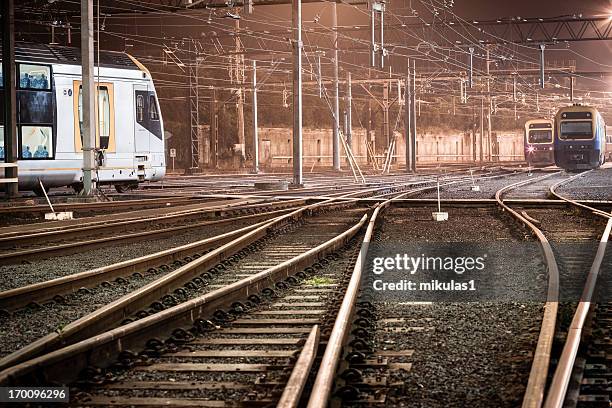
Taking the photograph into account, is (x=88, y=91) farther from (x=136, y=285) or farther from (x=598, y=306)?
(x=598, y=306)

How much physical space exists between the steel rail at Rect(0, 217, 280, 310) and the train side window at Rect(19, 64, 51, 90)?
12.2 meters

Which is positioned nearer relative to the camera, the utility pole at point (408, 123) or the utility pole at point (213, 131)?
the utility pole at point (408, 123)

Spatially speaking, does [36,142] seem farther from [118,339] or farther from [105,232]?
[118,339]

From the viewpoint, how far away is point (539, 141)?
59.5 metres

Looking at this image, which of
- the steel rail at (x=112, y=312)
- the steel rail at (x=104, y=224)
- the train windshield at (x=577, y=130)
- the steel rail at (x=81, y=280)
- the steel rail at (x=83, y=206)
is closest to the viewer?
the steel rail at (x=112, y=312)

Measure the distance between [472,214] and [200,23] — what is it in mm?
49614

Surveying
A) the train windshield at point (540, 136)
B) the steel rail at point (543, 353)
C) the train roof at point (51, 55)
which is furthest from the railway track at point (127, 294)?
the train windshield at point (540, 136)

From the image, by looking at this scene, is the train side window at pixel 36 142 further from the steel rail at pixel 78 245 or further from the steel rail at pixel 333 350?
the steel rail at pixel 333 350

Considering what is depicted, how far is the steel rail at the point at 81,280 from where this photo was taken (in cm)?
784

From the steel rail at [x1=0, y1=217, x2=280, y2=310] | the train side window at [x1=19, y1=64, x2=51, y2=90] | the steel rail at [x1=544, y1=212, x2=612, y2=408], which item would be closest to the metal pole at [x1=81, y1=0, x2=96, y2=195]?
the train side window at [x1=19, y1=64, x2=51, y2=90]

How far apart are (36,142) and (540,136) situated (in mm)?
42182

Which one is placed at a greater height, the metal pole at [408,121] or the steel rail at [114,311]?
the metal pole at [408,121]

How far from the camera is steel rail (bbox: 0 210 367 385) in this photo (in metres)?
4.92

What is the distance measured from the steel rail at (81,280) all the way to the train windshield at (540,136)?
4978 cm
